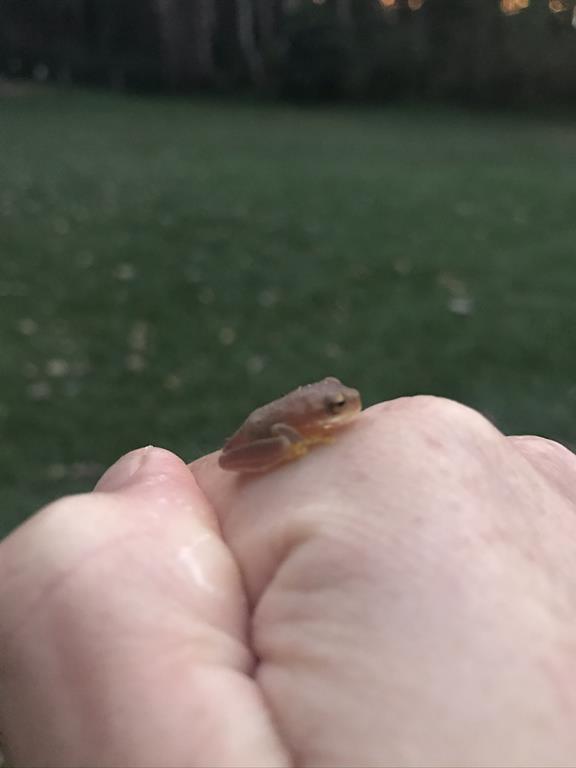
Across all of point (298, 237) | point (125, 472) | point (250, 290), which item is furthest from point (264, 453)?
point (298, 237)

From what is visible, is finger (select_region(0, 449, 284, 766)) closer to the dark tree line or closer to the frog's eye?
the frog's eye

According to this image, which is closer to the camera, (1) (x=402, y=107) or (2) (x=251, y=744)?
(2) (x=251, y=744)

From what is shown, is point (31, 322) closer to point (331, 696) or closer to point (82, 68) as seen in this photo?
point (331, 696)

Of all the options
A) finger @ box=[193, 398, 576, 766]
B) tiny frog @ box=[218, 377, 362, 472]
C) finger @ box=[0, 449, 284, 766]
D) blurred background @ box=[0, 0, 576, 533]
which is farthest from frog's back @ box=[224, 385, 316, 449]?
blurred background @ box=[0, 0, 576, 533]

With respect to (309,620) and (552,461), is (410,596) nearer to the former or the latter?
(309,620)

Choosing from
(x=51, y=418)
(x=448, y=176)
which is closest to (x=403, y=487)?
(x=51, y=418)

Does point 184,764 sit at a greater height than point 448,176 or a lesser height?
greater

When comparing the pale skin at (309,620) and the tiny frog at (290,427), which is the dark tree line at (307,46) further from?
the pale skin at (309,620)

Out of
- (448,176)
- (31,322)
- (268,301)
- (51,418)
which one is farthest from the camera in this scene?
(448,176)

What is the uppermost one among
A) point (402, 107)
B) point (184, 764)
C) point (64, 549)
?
point (64, 549)
